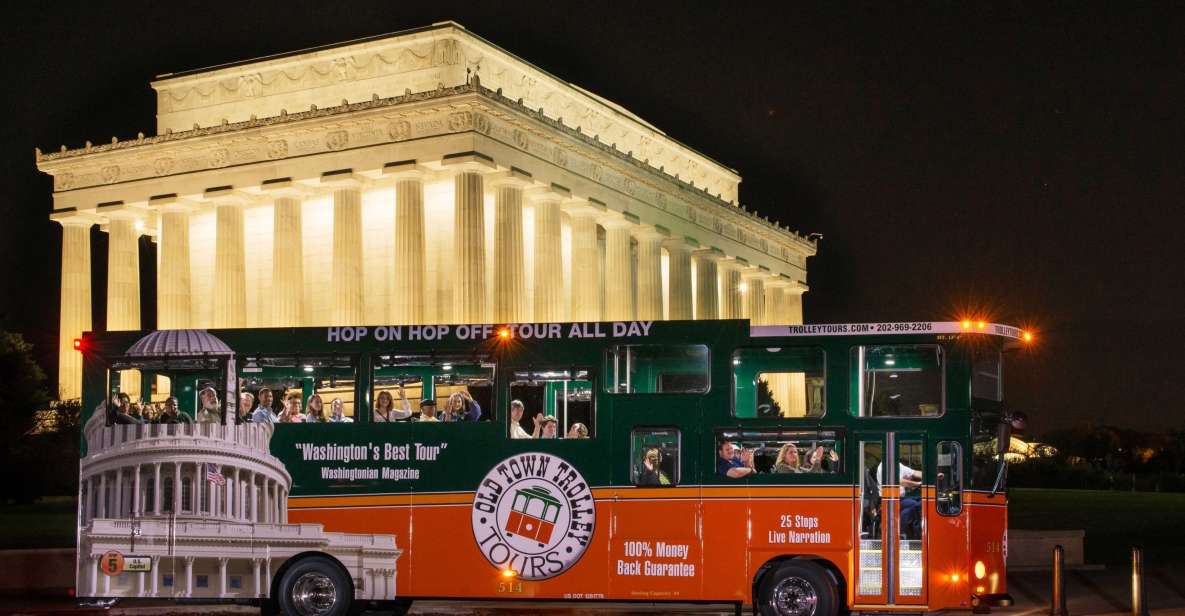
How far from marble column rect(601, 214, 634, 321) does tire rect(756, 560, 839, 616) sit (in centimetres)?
4798

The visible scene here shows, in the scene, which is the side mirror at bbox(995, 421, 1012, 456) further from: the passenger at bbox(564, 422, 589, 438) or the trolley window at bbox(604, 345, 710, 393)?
the passenger at bbox(564, 422, 589, 438)

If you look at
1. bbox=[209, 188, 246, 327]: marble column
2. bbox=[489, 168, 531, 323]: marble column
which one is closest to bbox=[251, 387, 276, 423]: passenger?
bbox=[489, 168, 531, 323]: marble column

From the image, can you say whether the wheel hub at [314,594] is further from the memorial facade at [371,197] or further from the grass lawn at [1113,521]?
the memorial facade at [371,197]

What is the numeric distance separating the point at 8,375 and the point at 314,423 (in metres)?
41.5

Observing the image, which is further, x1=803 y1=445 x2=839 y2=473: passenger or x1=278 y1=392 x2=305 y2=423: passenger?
x1=278 y1=392 x2=305 y2=423: passenger

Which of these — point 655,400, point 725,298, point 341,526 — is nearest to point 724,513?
point 655,400

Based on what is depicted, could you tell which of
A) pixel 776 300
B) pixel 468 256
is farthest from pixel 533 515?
pixel 776 300

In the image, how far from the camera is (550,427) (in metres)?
21.0

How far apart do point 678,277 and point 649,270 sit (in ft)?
11.2

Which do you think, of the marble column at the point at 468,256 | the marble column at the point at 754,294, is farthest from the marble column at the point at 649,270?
the marble column at the point at 468,256

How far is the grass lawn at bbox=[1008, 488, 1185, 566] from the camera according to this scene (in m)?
37.4

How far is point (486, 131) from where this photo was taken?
57656 mm

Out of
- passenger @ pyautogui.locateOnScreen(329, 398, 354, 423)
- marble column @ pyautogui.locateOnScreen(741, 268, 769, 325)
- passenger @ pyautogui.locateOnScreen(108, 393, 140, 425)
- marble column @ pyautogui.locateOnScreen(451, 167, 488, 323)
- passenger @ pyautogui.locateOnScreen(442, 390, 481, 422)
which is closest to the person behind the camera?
passenger @ pyautogui.locateOnScreen(442, 390, 481, 422)

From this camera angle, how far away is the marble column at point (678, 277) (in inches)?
2908
